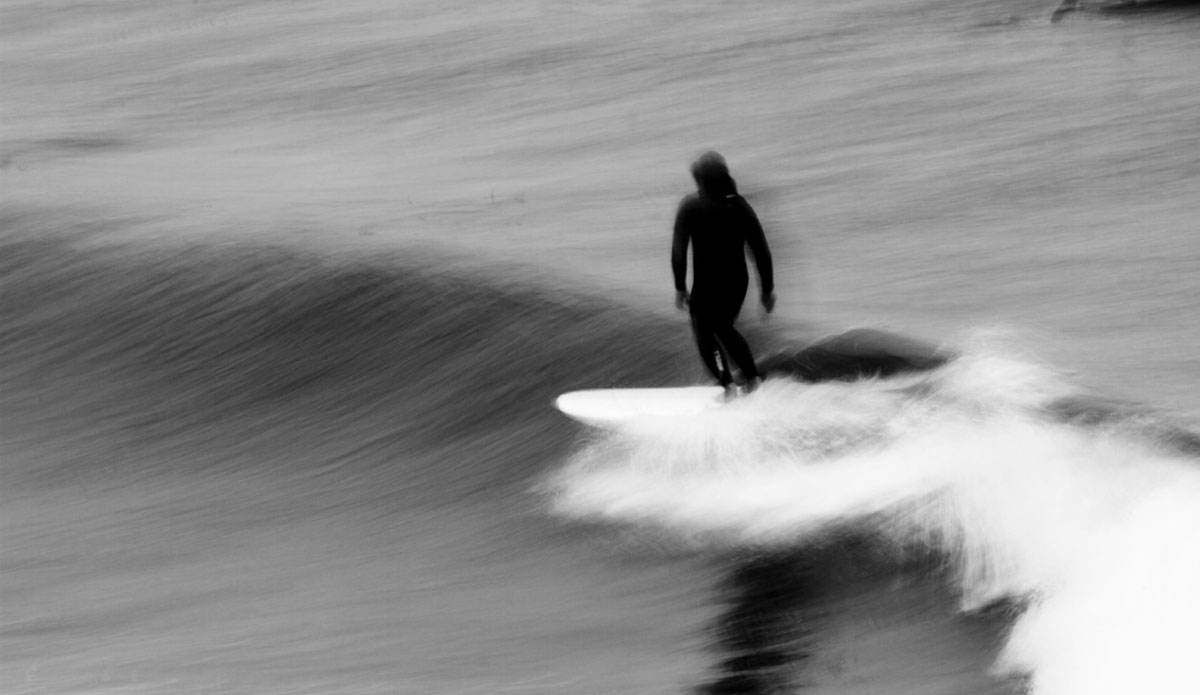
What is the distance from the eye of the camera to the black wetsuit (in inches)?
296

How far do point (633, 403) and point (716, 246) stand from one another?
1.94m

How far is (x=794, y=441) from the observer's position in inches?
332

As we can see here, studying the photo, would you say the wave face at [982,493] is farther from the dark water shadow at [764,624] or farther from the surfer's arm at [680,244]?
the surfer's arm at [680,244]

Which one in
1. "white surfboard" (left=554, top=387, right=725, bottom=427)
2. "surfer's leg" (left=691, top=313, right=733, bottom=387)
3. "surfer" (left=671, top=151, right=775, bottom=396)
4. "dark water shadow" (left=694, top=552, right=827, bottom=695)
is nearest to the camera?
"dark water shadow" (left=694, top=552, right=827, bottom=695)

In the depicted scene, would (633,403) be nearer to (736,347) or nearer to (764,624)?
(736,347)

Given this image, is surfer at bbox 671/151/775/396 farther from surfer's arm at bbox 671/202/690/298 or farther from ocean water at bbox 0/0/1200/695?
ocean water at bbox 0/0/1200/695

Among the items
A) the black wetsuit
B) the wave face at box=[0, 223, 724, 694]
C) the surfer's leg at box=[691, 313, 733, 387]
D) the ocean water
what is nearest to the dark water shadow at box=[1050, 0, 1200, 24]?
the ocean water

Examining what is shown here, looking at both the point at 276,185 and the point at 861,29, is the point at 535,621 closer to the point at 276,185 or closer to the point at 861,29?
the point at 276,185

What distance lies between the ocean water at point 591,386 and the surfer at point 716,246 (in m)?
1.05

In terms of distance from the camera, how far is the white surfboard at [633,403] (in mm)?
8867

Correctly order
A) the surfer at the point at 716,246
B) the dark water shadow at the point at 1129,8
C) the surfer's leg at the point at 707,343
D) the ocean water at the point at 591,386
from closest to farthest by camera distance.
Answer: the ocean water at the point at 591,386 → the surfer at the point at 716,246 → the surfer's leg at the point at 707,343 → the dark water shadow at the point at 1129,8

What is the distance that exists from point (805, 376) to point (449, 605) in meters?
2.69

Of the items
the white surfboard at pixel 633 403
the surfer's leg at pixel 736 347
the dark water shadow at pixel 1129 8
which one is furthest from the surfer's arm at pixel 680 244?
the dark water shadow at pixel 1129 8

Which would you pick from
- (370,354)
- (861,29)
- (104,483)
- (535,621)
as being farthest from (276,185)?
(861,29)
